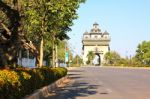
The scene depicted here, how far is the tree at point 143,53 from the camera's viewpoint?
154 metres

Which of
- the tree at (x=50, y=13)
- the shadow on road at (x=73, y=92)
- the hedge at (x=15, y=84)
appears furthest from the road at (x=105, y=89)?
the tree at (x=50, y=13)

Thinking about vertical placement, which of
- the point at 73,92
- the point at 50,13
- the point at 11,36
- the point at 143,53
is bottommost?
the point at 73,92

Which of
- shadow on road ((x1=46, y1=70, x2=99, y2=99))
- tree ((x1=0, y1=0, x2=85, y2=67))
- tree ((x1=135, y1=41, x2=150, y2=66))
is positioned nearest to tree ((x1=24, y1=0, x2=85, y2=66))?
tree ((x1=0, y1=0, x2=85, y2=67))

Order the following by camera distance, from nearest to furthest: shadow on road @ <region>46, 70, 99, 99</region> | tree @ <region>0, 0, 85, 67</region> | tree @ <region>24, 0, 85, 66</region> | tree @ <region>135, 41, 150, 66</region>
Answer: shadow on road @ <region>46, 70, 99, 99</region> → tree @ <region>0, 0, 85, 67</region> → tree @ <region>24, 0, 85, 66</region> → tree @ <region>135, 41, 150, 66</region>

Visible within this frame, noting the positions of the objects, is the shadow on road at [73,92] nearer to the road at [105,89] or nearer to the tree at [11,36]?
the road at [105,89]

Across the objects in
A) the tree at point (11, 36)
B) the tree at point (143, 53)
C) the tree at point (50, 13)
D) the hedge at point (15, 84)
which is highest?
the tree at point (143, 53)

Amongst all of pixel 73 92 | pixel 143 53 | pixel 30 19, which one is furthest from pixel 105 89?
pixel 143 53

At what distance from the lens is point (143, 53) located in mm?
159750

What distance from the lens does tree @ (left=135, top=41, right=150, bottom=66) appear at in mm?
153925

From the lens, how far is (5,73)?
1477 centimetres

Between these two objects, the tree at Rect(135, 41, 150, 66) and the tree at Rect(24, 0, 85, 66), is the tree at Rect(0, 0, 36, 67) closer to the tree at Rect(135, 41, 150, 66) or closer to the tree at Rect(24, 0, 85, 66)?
the tree at Rect(24, 0, 85, 66)

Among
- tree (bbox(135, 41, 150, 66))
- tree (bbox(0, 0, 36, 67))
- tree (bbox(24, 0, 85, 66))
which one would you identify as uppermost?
tree (bbox(135, 41, 150, 66))

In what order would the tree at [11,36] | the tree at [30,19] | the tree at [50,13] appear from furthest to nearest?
the tree at [50,13]
the tree at [30,19]
the tree at [11,36]

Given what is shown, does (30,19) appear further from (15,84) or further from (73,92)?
(15,84)
